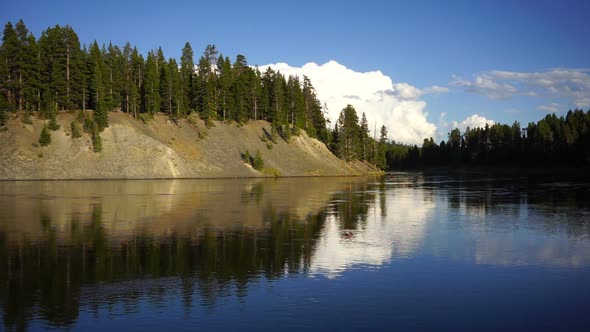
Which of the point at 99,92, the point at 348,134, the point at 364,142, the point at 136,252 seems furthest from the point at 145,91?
the point at 136,252

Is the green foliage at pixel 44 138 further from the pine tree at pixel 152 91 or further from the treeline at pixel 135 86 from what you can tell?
the pine tree at pixel 152 91

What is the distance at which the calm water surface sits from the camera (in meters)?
15.4

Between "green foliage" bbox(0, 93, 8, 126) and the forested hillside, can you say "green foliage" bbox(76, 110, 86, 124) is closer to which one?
the forested hillside

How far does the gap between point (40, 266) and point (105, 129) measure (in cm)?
9750

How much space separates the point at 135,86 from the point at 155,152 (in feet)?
71.3

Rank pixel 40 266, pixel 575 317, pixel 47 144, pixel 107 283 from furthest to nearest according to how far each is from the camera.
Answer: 1. pixel 47 144
2. pixel 40 266
3. pixel 107 283
4. pixel 575 317

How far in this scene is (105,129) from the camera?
373ft

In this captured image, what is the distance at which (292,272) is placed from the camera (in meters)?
21.3

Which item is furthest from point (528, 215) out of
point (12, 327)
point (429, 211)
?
point (12, 327)

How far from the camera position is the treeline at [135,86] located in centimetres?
11200

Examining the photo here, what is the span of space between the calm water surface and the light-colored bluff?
65.3 m

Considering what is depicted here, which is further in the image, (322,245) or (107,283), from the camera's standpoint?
(322,245)

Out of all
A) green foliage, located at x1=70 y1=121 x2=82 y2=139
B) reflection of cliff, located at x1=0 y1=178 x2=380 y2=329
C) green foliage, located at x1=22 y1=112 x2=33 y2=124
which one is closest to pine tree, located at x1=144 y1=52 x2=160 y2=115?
green foliage, located at x1=70 y1=121 x2=82 y2=139

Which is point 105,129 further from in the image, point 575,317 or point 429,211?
point 575,317
